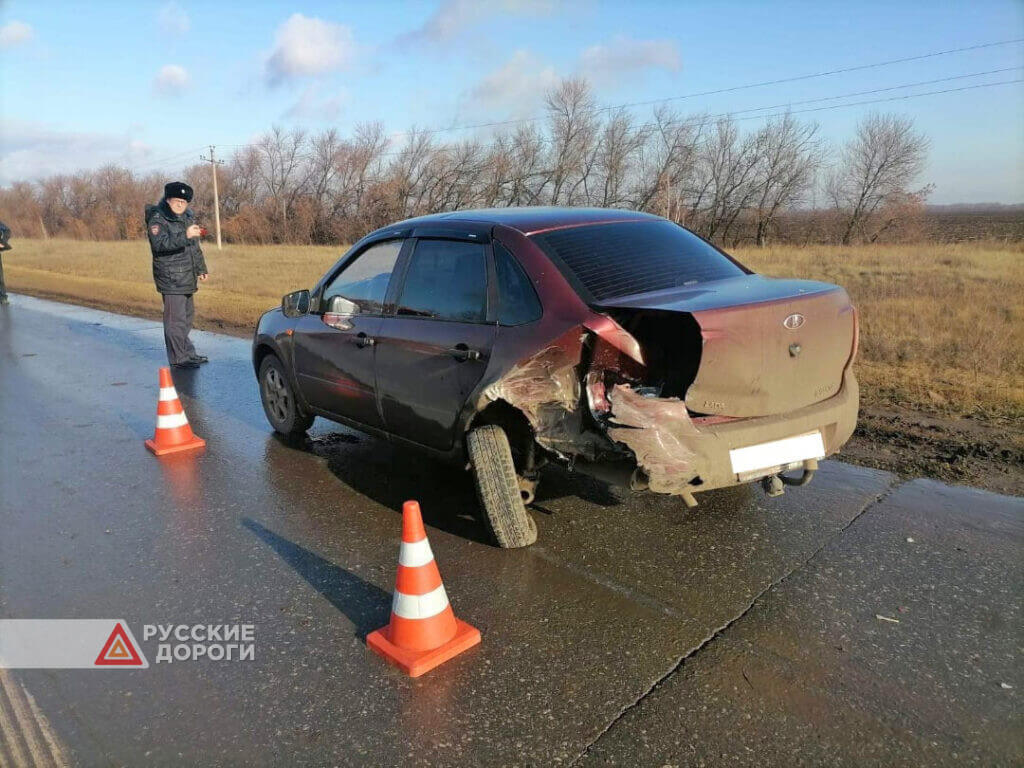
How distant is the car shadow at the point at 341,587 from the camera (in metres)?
3.21

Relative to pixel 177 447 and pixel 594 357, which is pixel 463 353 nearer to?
pixel 594 357

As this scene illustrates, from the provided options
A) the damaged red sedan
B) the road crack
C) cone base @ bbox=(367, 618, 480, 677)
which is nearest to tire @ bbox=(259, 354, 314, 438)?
the damaged red sedan

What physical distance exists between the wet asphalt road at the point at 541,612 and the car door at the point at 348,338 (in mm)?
554

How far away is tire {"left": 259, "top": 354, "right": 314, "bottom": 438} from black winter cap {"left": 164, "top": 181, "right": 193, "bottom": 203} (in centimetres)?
378

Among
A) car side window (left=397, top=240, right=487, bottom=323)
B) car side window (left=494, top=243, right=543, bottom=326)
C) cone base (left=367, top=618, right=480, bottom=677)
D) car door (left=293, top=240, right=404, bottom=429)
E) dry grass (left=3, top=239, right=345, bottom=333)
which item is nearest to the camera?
cone base (left=367, top=618, right=480, bottom=677)

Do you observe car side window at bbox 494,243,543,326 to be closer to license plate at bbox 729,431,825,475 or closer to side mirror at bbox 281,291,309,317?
license plate at bbox 729,431,825,475

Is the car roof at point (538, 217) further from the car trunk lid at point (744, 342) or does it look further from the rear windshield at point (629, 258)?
the car trunk lid at point (744, 342)

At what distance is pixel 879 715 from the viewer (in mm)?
2490

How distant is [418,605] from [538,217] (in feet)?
7.75

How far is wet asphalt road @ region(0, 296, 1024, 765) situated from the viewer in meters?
2.44

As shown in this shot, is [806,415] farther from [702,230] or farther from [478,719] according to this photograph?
[702,230]

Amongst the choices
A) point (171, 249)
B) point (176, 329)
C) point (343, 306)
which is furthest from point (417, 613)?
point (171, 249)

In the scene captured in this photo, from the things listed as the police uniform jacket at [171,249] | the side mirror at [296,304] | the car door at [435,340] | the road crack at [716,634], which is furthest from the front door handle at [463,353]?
the police uniform jacket at [171,249]

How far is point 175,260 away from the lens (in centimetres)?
877
